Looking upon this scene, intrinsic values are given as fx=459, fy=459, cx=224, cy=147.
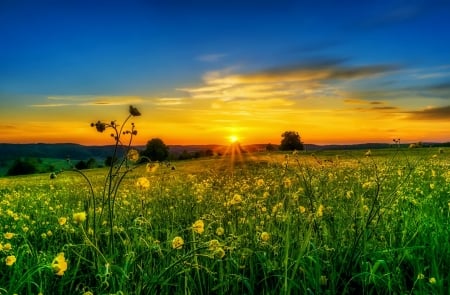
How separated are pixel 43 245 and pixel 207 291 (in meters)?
3.27

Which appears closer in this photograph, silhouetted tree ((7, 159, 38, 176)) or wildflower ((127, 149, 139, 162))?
wildflower ((127, 149, 139, 162))

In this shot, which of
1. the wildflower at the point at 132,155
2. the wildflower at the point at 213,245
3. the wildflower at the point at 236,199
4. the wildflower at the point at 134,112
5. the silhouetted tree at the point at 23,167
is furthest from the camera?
the silhouetted tree at the point at 23,167

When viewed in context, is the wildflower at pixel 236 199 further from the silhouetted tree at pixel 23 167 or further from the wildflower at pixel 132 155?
the silhouetted tree at pixel 23 167

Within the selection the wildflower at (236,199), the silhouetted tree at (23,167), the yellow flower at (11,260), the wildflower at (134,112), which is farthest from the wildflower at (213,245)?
the silhouetted tree at (23,167)

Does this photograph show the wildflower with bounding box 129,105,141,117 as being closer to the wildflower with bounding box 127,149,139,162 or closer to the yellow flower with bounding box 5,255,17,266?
the wildflower with bounding box 127,149,139,162

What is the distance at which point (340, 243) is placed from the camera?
189 inches

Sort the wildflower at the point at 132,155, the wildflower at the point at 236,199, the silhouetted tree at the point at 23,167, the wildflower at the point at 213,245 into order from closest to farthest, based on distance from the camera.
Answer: the wildflower at the point at 213,245
the wildflower at the point at 132,155
the wildflower at the point at 236,199
the silhouetted tree at the point at 23,167

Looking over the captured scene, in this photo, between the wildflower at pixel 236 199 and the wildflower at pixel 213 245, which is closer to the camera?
the wildflower at pixel 213 245

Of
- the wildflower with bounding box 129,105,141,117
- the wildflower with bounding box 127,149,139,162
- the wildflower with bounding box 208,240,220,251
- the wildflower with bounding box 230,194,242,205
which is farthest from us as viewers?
the wildflower with bounding box 230,194,242,205

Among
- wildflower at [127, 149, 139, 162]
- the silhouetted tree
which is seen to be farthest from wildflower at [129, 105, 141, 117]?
the silhouetted tree

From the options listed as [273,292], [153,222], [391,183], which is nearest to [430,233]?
[273,292]

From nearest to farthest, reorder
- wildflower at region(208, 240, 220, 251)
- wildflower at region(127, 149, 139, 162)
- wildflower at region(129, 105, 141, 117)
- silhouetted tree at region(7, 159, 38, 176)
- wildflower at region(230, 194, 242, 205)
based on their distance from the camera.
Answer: wildflower at region(208, 240, 220, 251)
wildflower at region(129, 105, 141, 117)
wildflower at region(127, 149, 139, 162)
wildflower at region(230, 194, 242, 205)
silhouetted tree at region(7, 159, 38, 176)

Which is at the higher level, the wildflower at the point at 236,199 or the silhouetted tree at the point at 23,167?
the wildflower at the point at 236,199

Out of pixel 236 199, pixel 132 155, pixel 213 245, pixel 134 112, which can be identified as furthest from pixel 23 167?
pixel 213 245
